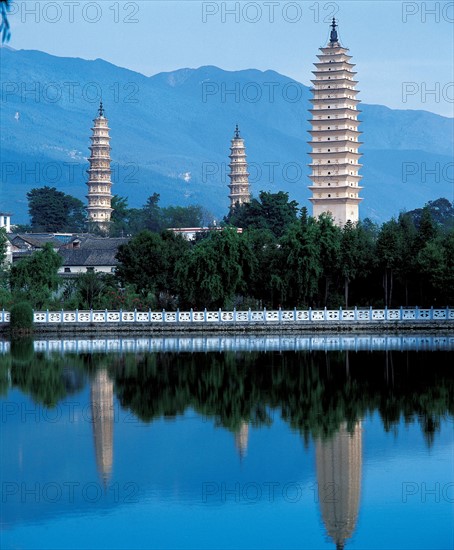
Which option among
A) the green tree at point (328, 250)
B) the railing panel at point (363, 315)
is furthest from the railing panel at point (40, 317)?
the railing panel at point (363, 315)

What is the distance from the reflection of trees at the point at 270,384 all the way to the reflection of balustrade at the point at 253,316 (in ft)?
31.8

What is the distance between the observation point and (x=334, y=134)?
69.4m

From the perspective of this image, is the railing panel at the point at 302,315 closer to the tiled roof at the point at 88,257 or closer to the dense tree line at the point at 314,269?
the dense tree line at the point at 314,269

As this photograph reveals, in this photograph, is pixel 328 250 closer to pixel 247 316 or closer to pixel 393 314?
pixel 393 314

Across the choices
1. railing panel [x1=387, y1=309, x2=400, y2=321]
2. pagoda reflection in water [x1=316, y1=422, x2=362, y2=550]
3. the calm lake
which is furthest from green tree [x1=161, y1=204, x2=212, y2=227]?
pagoda reflection in water [x1=316, y1=422, x2=362, y2=550]

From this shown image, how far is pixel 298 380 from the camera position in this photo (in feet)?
91.9

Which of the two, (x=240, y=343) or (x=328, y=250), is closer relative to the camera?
(x=240, y=343)

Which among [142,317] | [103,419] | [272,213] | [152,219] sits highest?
[152,219]

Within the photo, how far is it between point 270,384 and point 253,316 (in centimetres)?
1748

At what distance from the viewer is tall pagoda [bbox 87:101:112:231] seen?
98.2m

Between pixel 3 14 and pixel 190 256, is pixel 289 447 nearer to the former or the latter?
pixel 3 14

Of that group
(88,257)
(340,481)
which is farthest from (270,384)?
(88,257)

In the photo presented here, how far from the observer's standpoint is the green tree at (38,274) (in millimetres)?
49156

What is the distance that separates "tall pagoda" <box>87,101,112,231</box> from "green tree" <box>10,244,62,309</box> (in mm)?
47345
